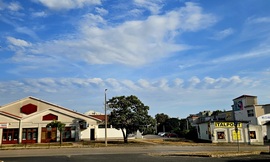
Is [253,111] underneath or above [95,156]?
above

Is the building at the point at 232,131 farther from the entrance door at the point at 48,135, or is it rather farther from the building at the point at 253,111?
the entrance door at the point at 48,135

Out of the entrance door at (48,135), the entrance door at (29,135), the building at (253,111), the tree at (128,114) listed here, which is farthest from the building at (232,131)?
the entrance door at (29,135)

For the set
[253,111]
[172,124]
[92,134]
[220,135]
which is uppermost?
[253,111]

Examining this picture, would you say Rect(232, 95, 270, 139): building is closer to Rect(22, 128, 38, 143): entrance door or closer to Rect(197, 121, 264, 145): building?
Rect(197, 121, 264, 145): building

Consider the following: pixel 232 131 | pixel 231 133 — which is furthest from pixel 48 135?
pixel 232 131

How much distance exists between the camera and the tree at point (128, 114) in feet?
149

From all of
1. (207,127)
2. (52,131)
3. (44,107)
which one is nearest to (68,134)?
(52,131)

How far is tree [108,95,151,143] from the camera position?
45.5 meters

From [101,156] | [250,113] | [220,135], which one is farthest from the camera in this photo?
[250,113]

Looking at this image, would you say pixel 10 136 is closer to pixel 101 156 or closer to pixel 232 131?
pixel 101 156

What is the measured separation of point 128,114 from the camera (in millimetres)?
46156

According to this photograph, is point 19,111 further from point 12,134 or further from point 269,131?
point 269,131

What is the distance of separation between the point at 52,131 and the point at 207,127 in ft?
95.6

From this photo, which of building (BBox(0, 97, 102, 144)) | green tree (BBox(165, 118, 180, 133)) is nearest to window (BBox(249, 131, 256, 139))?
building (BBox(0, 97, 102, 144))
